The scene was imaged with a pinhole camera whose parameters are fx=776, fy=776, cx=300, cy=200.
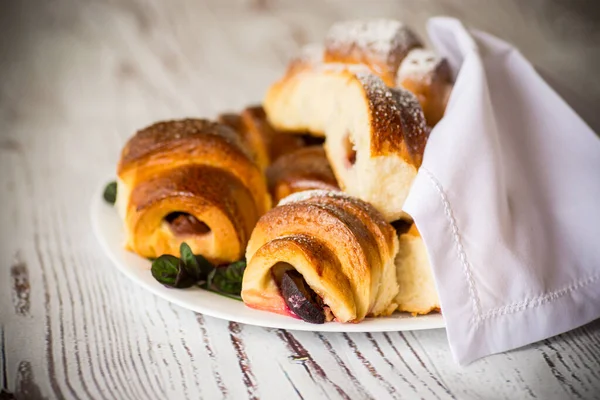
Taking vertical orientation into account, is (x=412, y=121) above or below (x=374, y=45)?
below

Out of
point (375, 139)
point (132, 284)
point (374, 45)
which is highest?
point (374, 45)

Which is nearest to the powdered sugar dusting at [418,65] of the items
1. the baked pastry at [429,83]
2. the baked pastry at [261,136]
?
the baked pastry at [429,83]

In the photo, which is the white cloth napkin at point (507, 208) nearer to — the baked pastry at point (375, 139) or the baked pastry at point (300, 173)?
the baked pastry at point (375, 139)

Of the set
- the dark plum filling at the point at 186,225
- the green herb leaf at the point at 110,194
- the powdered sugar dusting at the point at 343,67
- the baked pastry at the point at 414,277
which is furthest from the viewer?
the green herb leaf at the point at 110,194

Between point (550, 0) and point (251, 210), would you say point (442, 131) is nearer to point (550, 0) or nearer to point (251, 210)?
point (251, 210)

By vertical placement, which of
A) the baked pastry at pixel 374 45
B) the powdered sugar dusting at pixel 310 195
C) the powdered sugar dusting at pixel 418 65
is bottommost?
the powdered sugar dusting at pixel 310 195

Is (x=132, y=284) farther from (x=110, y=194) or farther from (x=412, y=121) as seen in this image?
(x=412, y=121)

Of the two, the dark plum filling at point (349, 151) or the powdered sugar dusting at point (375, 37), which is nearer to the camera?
the dark plum filling at point (349, 151)

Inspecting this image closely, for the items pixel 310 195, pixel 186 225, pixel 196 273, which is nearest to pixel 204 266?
pixel 196 273

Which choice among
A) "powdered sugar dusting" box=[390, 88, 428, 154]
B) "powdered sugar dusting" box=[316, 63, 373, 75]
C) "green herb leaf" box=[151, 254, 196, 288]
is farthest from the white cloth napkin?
"green herb leaf" box=[151, 254, 196, 288]
